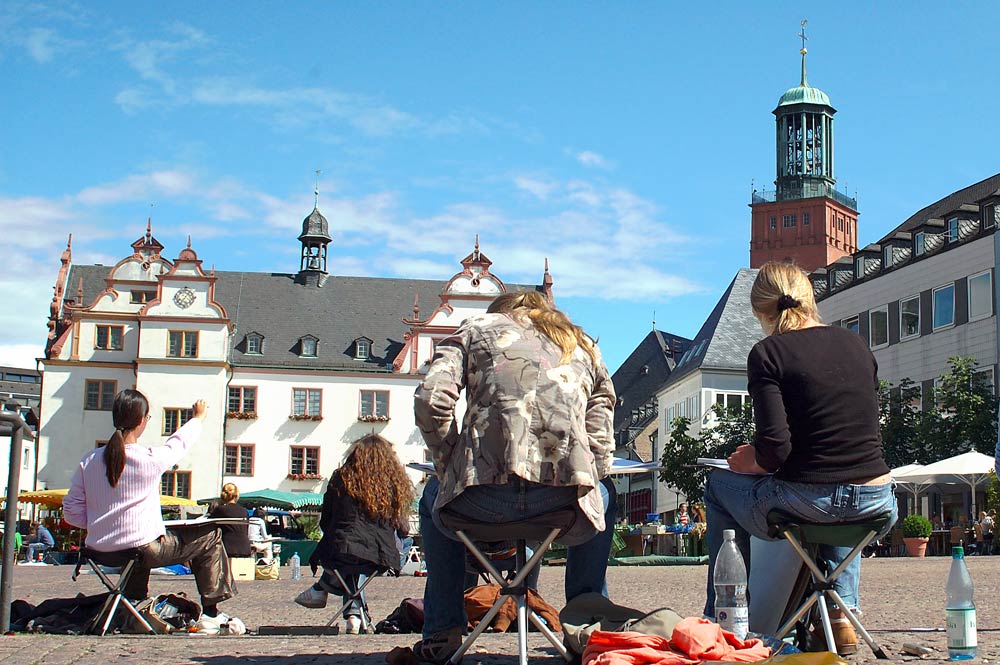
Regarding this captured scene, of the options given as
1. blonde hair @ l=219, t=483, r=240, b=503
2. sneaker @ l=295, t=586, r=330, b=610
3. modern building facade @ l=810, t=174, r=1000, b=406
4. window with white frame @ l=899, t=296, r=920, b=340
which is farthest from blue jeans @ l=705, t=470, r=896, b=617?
window with white frame @ l=899, t=296, r=920, b=340

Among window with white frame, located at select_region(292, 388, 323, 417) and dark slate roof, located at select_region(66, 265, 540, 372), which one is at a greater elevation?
dark slate roof, located at select_region(66, 265, 540, 372)

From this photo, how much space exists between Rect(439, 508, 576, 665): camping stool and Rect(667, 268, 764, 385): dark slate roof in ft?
203

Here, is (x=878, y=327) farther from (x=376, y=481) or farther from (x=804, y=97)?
(x=804, y=97)

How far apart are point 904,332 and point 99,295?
33.3 meters

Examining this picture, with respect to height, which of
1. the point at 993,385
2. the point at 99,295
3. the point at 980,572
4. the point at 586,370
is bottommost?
the point at 980,572

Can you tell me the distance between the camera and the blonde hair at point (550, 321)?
552cm

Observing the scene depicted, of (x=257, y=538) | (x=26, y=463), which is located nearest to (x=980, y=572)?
(x=257, y=538)

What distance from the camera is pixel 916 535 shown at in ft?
98.6

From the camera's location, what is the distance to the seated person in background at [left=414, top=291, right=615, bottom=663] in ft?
17.2

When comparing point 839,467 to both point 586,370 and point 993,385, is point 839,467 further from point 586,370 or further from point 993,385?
point 993,385

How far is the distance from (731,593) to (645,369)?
88.5 m

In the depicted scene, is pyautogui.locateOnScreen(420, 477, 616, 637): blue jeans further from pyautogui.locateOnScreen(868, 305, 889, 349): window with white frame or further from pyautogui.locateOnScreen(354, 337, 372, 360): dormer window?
pyautogui.locateOnScreen(354, 337, 372, 360): dormer window

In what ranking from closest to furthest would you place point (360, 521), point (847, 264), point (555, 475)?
point (555, 475) → point (360, 521) → point (847, 264)

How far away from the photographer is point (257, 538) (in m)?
24.3
